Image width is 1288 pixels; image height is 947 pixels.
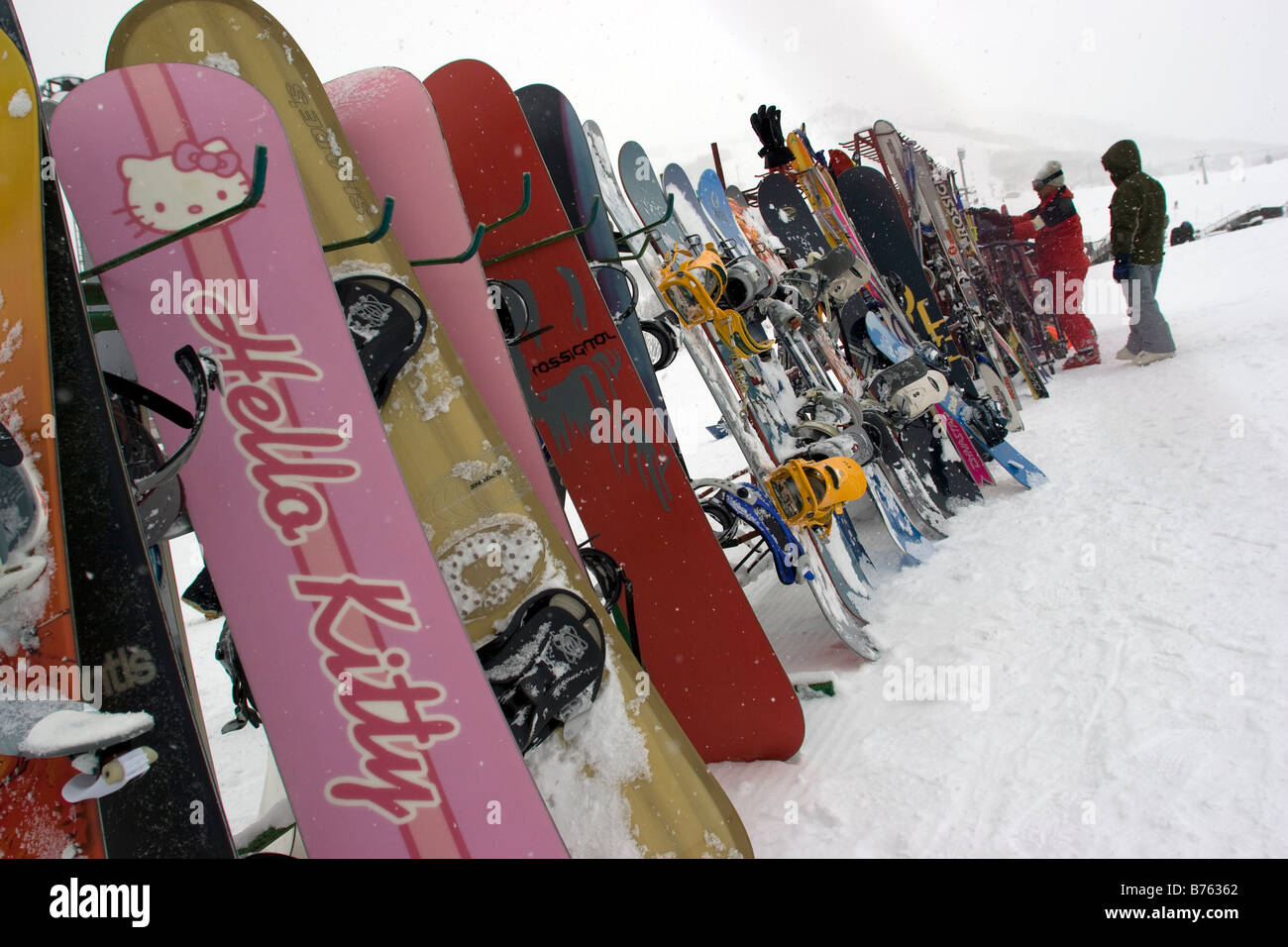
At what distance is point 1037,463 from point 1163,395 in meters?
1.18

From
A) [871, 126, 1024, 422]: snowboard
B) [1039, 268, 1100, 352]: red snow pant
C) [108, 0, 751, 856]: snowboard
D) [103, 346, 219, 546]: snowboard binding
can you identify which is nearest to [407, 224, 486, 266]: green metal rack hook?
[108, 0, 751, 856]: snowboard

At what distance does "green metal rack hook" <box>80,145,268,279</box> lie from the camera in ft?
3.94

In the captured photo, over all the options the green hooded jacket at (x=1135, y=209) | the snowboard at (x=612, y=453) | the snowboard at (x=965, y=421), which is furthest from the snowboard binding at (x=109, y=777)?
the green hooded jacket at (x=1135, y=209)

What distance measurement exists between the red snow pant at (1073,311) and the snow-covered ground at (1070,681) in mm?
3432

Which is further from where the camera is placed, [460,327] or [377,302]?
[460,327]

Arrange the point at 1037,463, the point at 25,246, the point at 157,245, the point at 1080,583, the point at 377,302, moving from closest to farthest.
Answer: the point at 25,246, the point at 157,245, the point at 377,302, the point at 1080,583, the point at 1037,463

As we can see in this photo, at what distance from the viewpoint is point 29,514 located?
0.97 metres

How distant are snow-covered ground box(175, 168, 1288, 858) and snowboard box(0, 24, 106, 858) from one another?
51.5 inches

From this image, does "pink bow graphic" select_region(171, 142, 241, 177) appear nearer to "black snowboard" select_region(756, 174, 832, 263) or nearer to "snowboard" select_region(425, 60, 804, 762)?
"snowboard" select_region(425, 60, 804, 762)

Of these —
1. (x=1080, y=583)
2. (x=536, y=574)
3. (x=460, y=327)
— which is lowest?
(x=1080, y=583)
